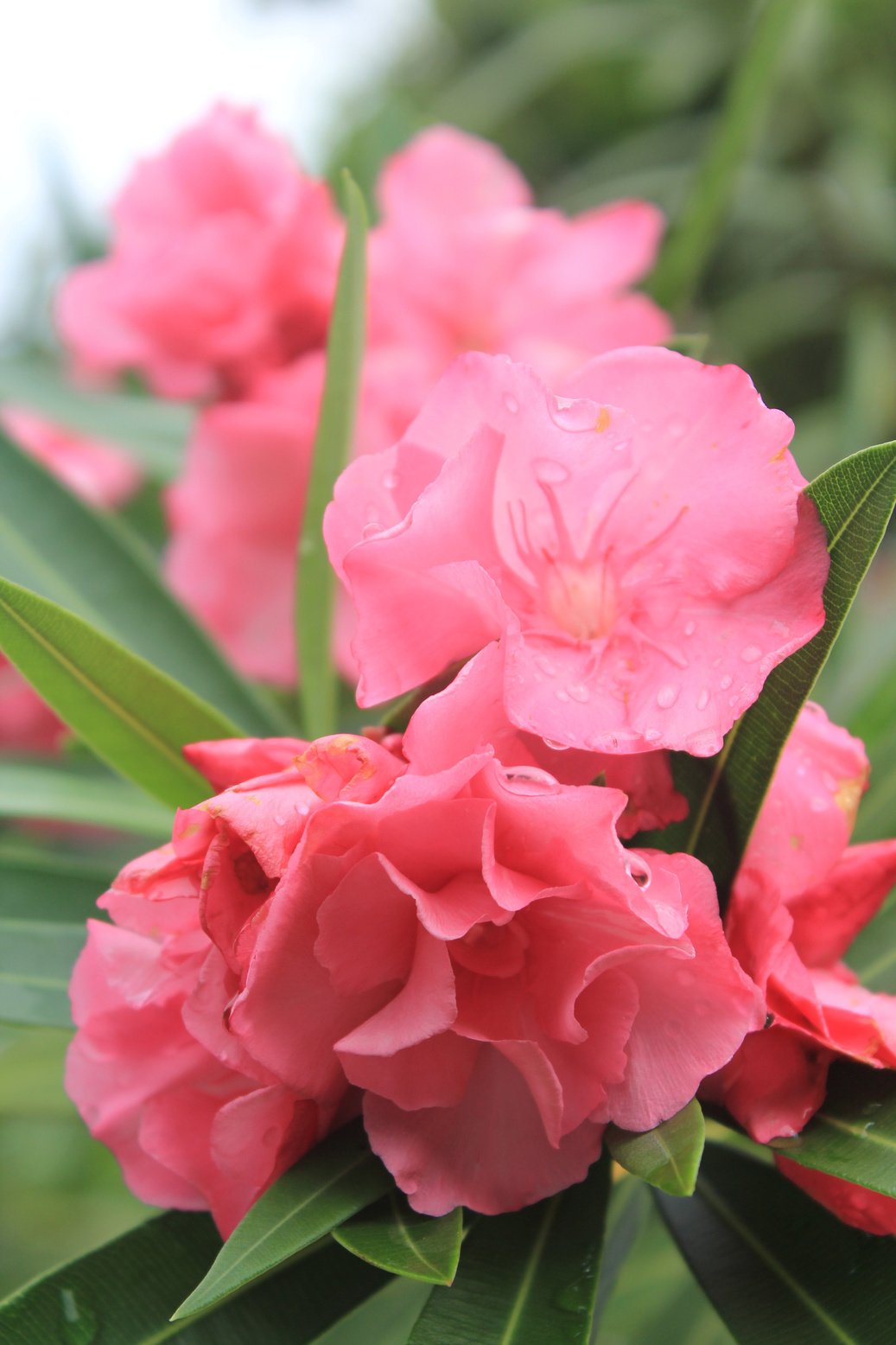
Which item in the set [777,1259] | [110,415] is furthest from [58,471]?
[777,1259]

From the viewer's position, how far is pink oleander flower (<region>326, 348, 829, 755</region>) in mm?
460

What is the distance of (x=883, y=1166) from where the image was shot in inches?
17.6

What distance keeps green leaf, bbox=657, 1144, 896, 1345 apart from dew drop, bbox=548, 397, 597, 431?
0.37 m

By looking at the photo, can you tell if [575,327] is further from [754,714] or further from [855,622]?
[754,714]

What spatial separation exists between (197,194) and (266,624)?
0.39 m

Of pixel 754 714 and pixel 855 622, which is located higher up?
pixel 754 714

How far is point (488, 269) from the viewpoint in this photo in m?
1.07

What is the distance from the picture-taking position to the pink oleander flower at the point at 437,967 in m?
0.44

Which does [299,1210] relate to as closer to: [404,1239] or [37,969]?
[404,1239]

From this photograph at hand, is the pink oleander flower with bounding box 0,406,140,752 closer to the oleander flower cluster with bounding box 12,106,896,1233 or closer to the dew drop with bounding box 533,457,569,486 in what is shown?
the oleander flower cluster with bounding box 12,106,896,1233

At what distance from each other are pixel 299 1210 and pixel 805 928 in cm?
24

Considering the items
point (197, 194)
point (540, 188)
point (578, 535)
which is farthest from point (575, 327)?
point (540, 188)

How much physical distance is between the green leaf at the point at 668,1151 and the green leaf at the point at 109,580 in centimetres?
48

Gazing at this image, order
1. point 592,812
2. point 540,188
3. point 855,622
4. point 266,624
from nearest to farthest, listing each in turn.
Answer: point 592,812 < point 266,624 < point 855,622 < point 540,188
